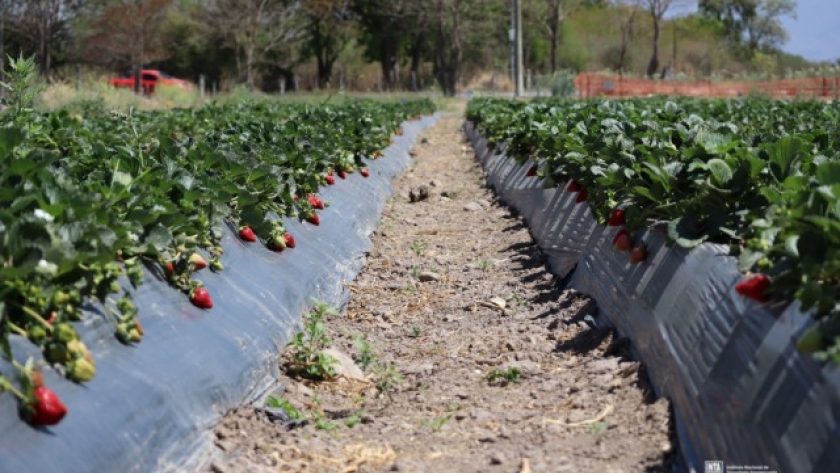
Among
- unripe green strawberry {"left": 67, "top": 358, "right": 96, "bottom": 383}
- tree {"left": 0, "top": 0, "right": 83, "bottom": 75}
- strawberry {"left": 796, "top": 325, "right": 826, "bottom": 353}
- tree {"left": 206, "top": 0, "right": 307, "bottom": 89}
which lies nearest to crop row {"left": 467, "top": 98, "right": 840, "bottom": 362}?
strawberry {"left": 796, "top": 325, "right": 826, "bottom": 353}

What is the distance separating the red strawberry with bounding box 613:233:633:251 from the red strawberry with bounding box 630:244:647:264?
0.28 m

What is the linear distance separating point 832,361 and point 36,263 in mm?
2640

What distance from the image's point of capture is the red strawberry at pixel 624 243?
6445mm

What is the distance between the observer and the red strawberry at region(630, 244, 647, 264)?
609 centimetres

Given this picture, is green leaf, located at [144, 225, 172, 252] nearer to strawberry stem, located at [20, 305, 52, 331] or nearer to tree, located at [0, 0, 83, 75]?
strawberry stem, located at [20, 305, 52, 331]

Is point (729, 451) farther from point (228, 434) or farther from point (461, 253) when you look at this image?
point (461, 253)

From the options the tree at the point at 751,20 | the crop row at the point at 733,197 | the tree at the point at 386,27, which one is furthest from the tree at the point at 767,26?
the crop row at the point at 733,197

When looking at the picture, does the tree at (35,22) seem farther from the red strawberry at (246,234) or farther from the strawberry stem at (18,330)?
the strawberry stem at (18,330)

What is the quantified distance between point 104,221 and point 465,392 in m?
2.15

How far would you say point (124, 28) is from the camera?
52875mm

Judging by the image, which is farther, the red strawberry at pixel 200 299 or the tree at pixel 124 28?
the tree at pixel 124 28

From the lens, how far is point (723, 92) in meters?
51.0

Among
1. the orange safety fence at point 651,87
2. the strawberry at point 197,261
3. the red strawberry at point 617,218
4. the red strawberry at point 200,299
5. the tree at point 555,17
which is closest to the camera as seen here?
the red strawberry at point 200,299

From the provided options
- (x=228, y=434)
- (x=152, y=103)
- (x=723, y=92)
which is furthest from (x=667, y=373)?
(x=723, y=92)
